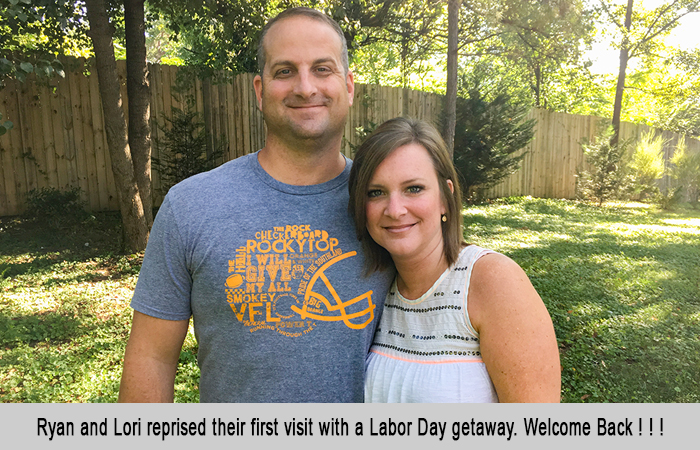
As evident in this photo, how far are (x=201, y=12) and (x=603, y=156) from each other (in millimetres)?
11649

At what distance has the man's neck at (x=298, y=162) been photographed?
196 cm

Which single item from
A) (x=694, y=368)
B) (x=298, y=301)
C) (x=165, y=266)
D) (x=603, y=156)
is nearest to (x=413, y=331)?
(x=298, y=301)

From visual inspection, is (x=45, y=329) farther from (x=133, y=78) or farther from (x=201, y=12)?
(x=201, y=12)

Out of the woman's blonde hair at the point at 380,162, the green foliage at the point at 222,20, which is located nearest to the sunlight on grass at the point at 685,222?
the green foliage at the point at 222,20

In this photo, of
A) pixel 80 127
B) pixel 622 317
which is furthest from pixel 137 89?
pixel 622 317

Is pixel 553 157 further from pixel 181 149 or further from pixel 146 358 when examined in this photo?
pixel 146 358

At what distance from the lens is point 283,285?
1.80 meters

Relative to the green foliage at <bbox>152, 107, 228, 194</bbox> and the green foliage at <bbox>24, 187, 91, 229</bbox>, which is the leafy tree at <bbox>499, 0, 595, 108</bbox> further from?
the green foliage at <bbox>24, 187, 91, 229</bbox>

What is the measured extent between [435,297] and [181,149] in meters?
7.18

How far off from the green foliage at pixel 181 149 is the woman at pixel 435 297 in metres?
6.70

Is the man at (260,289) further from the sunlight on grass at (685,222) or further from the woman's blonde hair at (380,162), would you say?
the sunlight on grass at (685,222)

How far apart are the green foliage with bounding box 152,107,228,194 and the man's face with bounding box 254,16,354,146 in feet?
20.9

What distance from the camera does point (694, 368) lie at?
419 cm

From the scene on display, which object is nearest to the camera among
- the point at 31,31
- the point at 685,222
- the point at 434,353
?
the point at 434,353
